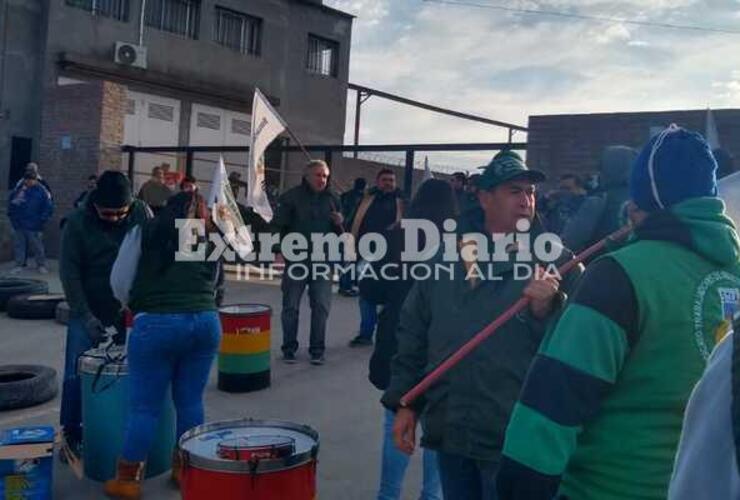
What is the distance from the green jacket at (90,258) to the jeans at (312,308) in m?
2.77

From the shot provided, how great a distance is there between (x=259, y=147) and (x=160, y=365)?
164 inches

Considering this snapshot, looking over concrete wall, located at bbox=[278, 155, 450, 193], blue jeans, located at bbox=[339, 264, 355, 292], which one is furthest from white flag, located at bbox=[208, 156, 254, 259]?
concrete wall, located at bbox=[278, 155, 450, 193]

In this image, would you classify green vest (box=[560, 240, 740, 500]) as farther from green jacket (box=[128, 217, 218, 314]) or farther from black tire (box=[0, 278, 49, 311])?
black tire (box=[0, 278, 49, 311])

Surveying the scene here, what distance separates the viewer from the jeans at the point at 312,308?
7336 millimetres

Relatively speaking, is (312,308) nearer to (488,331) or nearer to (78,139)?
(488,331)

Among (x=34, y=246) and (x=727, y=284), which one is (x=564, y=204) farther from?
(x=34, y=246)

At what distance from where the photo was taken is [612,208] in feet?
15.8

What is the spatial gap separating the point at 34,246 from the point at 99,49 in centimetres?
754

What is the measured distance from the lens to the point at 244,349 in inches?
245

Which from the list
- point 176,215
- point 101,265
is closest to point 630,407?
point 176,215

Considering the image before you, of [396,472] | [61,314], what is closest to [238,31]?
[61,314]

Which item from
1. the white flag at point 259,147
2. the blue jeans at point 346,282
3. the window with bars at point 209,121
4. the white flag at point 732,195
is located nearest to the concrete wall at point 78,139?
the window with bars at point 209,121

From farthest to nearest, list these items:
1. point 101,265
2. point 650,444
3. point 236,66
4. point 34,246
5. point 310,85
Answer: point 310,85 → point 236,66 → point 34,246 → point 101,265 → point 650,444

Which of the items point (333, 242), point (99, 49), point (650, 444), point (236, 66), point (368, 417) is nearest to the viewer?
point (650, 444)
